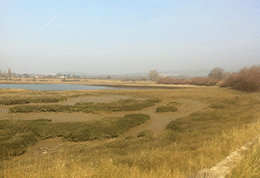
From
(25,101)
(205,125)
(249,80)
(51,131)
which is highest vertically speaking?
Result: (249,80)

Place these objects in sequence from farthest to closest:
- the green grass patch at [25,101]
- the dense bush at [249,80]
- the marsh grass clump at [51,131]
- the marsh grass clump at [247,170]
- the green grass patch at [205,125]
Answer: the dense bush at [249,80], the green grass patch at [25,101], the marsh grass clump at [51,131], the green grass patch at [205,125], the marsh grass clump at [247,170]

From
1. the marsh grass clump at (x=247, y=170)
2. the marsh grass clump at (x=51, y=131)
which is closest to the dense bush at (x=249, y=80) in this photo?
the marsh grass clump at (x=51, y=131)

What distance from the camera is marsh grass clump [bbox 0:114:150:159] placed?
13391mm

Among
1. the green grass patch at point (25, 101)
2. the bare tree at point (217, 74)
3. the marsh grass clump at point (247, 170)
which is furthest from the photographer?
the bare tree at point (217, 74)

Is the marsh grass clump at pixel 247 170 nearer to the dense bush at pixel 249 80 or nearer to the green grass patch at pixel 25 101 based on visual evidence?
the green grass patch at pixel 25 101

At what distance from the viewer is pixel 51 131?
17.0 meters

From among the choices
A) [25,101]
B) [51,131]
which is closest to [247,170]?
[51,131]

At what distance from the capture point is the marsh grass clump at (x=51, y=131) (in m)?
13.4

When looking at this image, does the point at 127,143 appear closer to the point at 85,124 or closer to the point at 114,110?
the point at 85,124

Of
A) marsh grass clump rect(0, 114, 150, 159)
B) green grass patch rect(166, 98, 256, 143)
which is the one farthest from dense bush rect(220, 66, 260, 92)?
marsh grass clump rect(0, 114, 150, 159)

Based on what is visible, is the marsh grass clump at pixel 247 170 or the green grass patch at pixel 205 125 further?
the green grass patch at pixel 205 125

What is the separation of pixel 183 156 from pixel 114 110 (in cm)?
2219

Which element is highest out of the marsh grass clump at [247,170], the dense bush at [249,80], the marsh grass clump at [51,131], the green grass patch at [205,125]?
the dense bush at [249,80]

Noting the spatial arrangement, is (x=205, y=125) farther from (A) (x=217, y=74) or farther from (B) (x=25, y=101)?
(A) (x=217, y=74)
